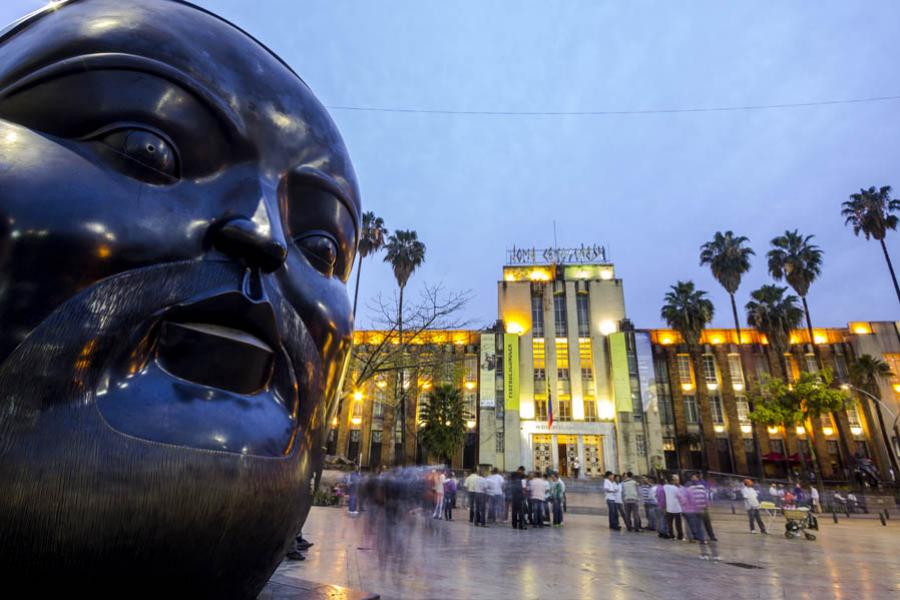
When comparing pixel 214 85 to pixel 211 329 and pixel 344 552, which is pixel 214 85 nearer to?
pixel 211 329

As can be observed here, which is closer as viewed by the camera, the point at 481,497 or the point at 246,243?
the point at 246,243

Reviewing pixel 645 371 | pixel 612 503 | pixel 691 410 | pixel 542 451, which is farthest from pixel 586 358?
pixel 612 503

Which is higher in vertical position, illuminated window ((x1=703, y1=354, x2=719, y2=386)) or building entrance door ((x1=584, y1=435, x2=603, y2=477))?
illuminated window ((x1=703, y1=354, x2=719, y2=386))

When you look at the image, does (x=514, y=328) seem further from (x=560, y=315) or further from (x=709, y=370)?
(x=709, y=370)

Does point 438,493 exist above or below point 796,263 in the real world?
below

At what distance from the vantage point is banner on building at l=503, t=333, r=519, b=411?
123 ft

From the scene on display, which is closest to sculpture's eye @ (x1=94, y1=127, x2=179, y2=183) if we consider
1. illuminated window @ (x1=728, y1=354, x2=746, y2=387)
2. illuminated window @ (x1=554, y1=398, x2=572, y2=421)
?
illuminated window @ (x1=554, y1=398, x2=572, y2=421)

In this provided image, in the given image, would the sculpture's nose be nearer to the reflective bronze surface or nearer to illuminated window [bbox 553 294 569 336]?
the reflective bronze surface

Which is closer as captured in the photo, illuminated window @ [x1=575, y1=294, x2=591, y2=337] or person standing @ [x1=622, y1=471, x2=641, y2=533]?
person standing @ [x1=622, y1=471, x2=641, y2=533]

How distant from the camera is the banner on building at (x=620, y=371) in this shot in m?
36.3

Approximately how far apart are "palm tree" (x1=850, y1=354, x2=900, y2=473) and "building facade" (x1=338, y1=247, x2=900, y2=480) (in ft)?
0.89

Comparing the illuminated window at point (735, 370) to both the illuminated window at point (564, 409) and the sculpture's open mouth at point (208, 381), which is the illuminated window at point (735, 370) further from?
the sculpture's open mouth at point (208, 381)

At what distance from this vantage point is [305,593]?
5.57 feet

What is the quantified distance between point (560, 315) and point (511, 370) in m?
7.37
